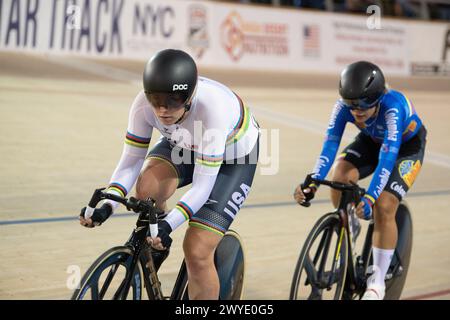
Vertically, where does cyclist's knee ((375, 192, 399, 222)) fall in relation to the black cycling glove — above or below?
below

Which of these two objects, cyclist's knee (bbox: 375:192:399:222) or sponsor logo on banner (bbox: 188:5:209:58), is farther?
sponsor logo on banner (bbox: 188:5:209:58)

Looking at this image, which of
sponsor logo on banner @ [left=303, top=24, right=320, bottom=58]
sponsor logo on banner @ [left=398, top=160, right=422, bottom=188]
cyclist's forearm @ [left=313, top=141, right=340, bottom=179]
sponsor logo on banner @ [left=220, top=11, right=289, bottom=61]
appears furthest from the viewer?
sponsor logo on banner @ [left=303, top=24, right=320, bottom=58]

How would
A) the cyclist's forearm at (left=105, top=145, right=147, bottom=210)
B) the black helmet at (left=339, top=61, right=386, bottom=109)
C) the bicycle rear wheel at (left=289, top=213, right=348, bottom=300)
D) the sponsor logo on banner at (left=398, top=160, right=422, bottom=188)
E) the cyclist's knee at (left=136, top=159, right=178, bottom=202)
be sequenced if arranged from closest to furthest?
the cyclist's forearm at (left=105, top=145, right=147, bottom=210)
the cyclist's knee at (left=136, top=159, right=178, bottom=202)
the bicycle rear wheel at (left=289, top=213, right=348, bottom=300)
the black helmet at (left=339, top=61, right=386, bottom=109)
the sponsor logo on banner at (left=398, top=160, right=422, bottom=188)

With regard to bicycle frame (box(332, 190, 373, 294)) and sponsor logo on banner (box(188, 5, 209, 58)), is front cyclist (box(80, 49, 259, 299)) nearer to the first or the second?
bicycle frame (box(332, 190, 373, 294))

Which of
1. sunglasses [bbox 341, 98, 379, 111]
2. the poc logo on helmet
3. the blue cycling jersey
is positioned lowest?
the blue cycling jersey

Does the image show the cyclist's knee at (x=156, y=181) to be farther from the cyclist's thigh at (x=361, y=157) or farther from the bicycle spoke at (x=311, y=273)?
the cyclist's thigh at (x=361, y=157)

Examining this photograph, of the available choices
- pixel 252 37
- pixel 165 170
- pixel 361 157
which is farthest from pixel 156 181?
pixel 252 37

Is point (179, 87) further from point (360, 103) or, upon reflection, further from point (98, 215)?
point (360, 103)

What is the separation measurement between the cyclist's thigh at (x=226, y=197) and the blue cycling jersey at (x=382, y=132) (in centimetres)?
65

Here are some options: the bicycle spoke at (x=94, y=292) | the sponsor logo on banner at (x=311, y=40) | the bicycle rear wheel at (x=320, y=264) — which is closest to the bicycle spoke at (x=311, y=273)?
the bicycle rear wheel at (x=320, y=264)

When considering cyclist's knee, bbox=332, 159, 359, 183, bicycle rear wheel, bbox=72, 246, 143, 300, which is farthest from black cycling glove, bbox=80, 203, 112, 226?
cyclist's knee, bbox=332, 159, 359, 183

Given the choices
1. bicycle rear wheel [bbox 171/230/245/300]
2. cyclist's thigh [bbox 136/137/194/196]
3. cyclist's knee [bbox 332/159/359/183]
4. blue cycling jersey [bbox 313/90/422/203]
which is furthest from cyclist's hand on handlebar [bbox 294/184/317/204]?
cyclist's thigh [bbox 136/137/194/196]

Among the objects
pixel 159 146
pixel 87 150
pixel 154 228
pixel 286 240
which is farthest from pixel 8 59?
pixel 154 228

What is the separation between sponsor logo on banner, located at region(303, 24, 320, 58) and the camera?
13414mm
